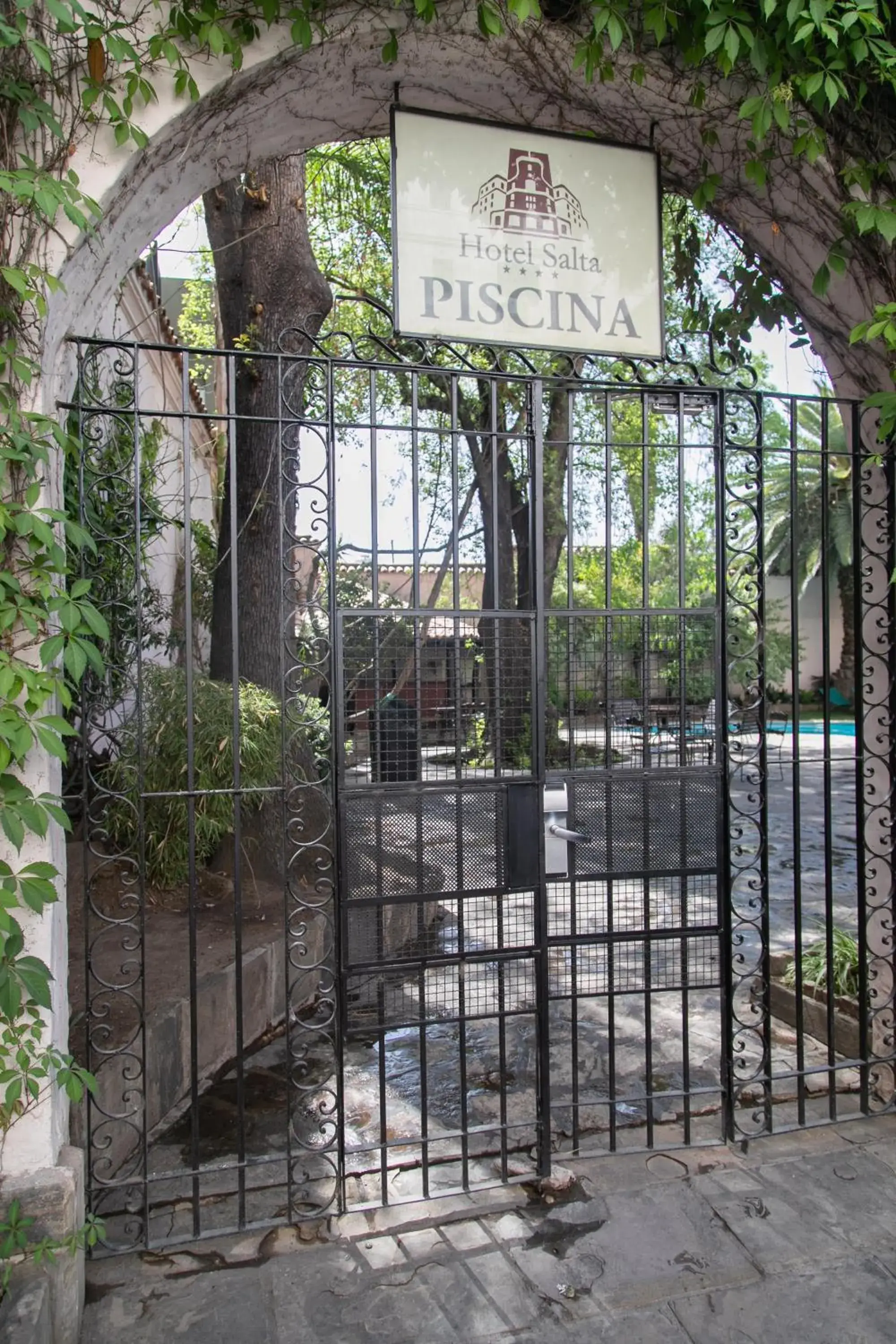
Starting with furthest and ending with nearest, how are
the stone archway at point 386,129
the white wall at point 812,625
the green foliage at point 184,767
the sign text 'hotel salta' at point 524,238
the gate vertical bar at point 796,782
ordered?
the white wall at point 812,625 < the green foliage at point 184,767 < the gate vertical bar at point 796,782 < the sign text 'hotel salta' at point 524,238 < the stone archway at point 386,129

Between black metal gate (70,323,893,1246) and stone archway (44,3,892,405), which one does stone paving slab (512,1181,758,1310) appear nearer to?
black metal gate (70,323,893,1246)

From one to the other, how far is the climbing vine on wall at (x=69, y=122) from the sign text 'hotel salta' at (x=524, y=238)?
14.5 inches

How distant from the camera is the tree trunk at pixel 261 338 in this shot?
279 inches

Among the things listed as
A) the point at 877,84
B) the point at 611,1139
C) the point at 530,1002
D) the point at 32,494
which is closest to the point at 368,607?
the point at 32,494

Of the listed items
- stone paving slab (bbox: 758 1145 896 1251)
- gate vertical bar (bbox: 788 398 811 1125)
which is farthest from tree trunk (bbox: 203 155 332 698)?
stone paving slab (bbox: 758 1145 896 1251)

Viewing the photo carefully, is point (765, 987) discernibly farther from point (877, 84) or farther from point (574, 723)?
point (877, 84)

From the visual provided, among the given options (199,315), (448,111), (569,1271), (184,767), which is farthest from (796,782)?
(199,315)

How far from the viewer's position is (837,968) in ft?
16.1

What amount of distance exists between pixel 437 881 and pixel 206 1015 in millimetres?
2004

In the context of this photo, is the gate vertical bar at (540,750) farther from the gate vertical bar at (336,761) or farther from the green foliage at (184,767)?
the green foliage at (184,767)

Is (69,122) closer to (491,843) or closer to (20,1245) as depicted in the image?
(491,843)

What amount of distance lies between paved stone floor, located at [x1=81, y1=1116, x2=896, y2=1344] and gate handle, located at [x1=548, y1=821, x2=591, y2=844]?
1.29 meters

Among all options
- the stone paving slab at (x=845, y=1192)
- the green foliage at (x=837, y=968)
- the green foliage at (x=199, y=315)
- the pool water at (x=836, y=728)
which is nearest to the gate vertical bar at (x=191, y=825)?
the stone paving slab at (x=845, y=1192)

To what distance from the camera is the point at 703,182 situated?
12.3 ft
